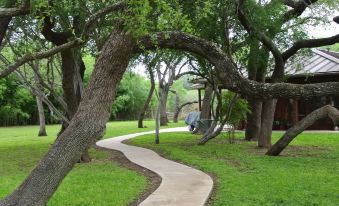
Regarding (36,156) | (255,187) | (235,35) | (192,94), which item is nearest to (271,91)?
(255,187)

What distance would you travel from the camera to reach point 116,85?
562cm

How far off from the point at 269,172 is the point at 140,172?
10.3 feet

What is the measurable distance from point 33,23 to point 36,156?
4540 mm

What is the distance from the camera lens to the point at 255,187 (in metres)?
9.09

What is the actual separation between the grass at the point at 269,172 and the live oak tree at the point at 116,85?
282 centimetres

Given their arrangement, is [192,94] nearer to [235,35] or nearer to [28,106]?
[28,106]

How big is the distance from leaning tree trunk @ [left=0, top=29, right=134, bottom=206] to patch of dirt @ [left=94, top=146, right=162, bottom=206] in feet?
9.49

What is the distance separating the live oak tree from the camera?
5.20m

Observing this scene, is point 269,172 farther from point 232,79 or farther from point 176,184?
point 232,79

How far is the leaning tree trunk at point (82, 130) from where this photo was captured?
5.20 m

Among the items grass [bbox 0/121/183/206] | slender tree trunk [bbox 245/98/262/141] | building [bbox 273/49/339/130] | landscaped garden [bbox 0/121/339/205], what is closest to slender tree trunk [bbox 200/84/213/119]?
building [bbox 273/49/339/130]

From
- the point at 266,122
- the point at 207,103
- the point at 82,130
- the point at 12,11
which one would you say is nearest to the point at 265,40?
the point at 266,122

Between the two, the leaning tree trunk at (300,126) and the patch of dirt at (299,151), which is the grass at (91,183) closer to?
the leaning tree trunk at (300,126)

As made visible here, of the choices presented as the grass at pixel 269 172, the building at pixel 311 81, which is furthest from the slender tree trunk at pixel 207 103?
the grass at pixel 269 172
